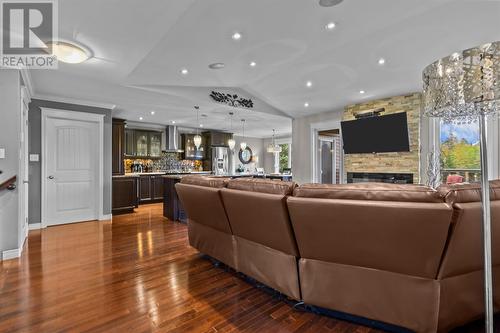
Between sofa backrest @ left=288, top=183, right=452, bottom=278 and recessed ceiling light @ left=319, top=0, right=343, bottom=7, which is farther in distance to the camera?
recessed ceiling light @ left=319, top=0, right=343, bottom=7

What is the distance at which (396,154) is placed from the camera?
17.2ft

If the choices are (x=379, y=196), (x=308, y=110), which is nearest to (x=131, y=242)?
(x=379, y=196)

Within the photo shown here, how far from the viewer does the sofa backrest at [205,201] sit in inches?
98.1

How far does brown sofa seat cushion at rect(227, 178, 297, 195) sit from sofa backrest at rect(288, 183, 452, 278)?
105 millimetres

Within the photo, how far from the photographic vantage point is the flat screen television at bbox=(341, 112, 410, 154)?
16.6 ft

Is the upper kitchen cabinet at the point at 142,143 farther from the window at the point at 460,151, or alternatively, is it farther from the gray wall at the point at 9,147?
the window at the point at 460,151

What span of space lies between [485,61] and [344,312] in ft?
5.61

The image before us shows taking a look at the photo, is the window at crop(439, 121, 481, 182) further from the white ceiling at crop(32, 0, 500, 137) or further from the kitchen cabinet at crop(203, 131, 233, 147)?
the kitchen cabinet at crop(203, 131, 233, 147)

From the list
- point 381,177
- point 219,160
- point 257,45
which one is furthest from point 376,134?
point 219,160

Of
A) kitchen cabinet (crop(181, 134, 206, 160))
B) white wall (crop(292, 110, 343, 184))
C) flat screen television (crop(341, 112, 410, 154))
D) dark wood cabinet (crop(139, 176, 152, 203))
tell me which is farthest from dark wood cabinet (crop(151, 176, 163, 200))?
flat screen television (crop(341, 112, 410, 154))

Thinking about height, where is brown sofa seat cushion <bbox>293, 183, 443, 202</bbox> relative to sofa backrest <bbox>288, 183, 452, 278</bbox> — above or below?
above

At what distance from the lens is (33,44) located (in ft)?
9.22

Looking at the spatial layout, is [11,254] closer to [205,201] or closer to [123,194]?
[205,201]

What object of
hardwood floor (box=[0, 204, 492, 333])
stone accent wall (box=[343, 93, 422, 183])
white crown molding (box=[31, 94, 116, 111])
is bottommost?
hardwood floor (box=[0, 204, 492, 333])
